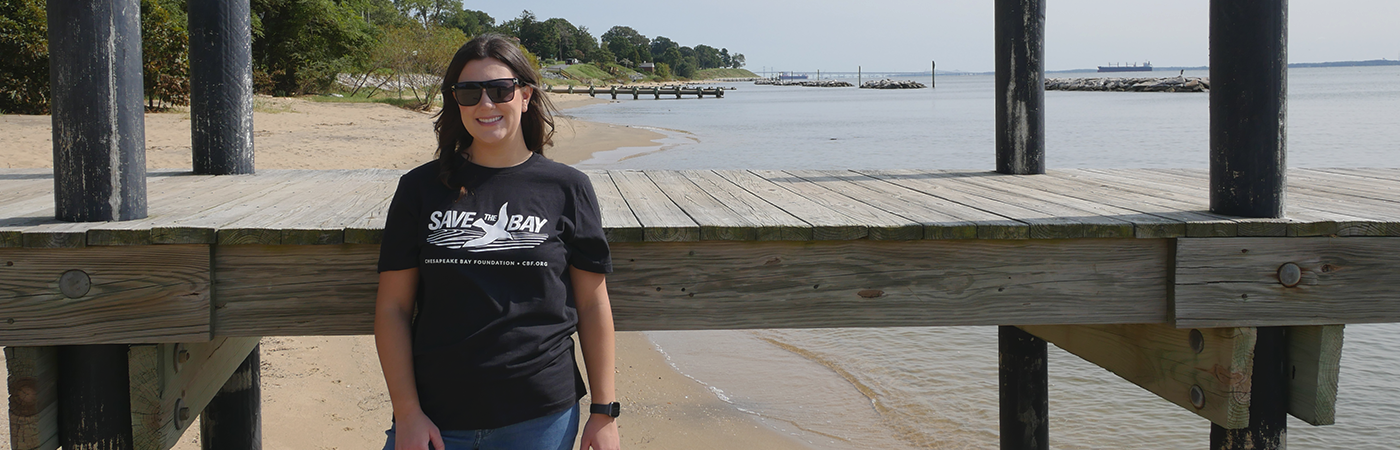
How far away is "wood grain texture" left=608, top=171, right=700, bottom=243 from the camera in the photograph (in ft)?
9.40

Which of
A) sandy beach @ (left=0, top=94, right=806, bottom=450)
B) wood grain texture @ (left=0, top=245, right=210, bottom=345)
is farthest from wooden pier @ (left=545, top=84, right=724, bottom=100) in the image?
wood grain texture @ (left=0, top=245, right=210, bottom=345)

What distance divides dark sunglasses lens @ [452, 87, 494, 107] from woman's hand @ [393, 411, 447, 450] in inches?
29.0

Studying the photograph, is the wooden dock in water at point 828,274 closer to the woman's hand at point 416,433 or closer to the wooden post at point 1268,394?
the wooden post at point 1268,394

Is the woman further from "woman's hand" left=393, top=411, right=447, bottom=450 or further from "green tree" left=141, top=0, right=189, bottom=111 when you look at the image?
"green tree" left=141, top=0, right=189, bottom=111

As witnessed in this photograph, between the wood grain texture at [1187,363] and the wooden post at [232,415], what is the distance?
354 centimetres

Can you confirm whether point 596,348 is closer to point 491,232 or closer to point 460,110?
point 491,232

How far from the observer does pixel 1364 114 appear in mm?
40594

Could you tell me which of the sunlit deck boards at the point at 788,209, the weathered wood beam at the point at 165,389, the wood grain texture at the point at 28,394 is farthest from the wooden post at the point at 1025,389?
the wood grain texture at the point at 28,394

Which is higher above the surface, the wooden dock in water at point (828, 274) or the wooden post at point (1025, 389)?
the wooden dock in water at point (828, 274)

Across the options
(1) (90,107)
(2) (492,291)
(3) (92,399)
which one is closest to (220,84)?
(1) (90,107)

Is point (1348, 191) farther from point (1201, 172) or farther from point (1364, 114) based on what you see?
point (1364, 114)

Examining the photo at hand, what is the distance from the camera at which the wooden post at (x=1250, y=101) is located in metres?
2.97

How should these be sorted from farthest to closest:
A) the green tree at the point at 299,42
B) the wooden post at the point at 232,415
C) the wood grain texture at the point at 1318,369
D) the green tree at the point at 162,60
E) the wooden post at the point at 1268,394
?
the green tree at the point at 299,42 → the green tree at the point at 162,60 → the wooden post at the point at 232,415 → the wooden post at the point at 1268,394 → the wood grain texture at the point at 1318,369

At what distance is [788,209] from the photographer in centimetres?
339
